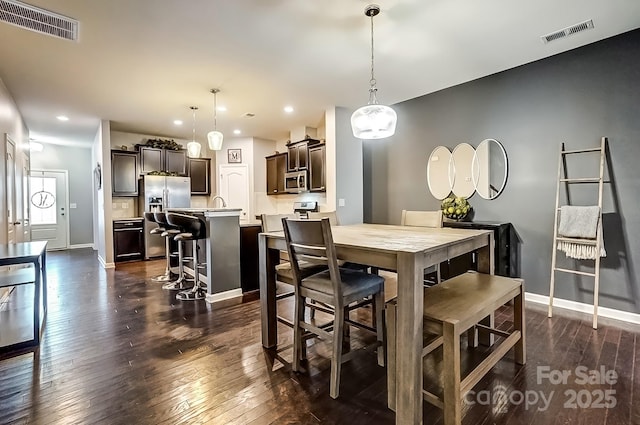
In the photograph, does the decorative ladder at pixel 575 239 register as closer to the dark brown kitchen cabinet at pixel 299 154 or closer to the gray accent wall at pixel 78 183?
the dark brown kitchen cabinet at pixel 299 154

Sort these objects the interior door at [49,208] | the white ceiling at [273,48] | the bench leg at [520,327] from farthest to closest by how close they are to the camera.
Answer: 1. the interior door at [49,208]
2. the white ceiling at [273,48]
3. the bench leg at [520,327]

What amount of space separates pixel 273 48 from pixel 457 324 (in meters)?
2.83

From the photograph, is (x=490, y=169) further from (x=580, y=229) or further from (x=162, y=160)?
(x=162, y=160)

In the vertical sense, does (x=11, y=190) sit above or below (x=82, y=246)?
above

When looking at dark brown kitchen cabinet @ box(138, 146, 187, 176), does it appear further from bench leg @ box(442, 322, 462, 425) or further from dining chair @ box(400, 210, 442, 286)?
bench leg @ box(442, 322, 462, 425)

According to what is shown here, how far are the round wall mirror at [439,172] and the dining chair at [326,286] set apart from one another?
2618 millimetres

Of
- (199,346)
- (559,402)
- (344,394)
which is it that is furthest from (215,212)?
(559,402)

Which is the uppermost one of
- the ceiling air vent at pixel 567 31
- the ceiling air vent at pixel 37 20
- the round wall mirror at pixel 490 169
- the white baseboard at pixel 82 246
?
the ceiling air vent at pixel 567 31

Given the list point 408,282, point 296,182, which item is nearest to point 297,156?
point 296,182

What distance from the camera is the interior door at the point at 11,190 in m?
4.03

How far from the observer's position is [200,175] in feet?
24.0

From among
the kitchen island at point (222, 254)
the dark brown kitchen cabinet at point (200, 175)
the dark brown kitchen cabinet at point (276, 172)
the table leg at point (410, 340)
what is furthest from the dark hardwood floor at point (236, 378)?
the dark brown kitchen cabinet at point (200, 175)

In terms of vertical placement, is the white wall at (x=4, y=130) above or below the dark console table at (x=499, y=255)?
above

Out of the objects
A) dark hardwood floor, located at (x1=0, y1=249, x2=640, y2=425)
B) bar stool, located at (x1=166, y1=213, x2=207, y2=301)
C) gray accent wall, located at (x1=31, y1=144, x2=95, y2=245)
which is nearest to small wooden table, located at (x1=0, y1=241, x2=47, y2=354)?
dark hardwood floor, located at (x1=0, y1=249, x2=640, y2=425)
